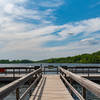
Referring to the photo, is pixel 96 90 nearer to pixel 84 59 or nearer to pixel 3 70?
pixel 3 70

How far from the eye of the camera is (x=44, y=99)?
6.23 metres

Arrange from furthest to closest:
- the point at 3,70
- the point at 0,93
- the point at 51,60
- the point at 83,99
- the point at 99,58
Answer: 1. the point at 51,60
2. the point at 99,58
3. the point at 3,70
4. the point at 83,99
5. the point at 0,93

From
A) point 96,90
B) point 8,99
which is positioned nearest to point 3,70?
point 8,99

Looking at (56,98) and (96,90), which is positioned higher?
(96,90)

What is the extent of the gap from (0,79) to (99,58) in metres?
179

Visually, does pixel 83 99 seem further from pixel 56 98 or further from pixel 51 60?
pixel 51 60

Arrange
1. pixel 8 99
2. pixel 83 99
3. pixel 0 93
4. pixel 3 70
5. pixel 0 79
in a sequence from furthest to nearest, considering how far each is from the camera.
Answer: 1. pixel 3 70
2. pixel 0 79
3. pixel 8 99
4. pixel 83 99
5. pixel 0 93

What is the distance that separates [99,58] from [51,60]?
53708 millimetres

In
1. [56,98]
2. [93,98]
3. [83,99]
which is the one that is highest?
[83,99]

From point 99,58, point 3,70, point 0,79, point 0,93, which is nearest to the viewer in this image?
point 0,93

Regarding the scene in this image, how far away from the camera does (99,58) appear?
185375mm

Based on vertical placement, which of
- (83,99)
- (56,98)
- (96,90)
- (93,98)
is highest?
(96,90)

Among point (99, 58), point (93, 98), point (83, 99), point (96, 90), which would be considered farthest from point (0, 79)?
point (99, 58)

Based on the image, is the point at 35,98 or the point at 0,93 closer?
the point at 0,93
